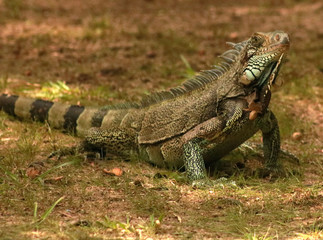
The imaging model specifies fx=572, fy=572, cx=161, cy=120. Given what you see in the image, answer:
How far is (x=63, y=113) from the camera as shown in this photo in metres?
6.60

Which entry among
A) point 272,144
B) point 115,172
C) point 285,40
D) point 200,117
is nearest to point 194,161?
point 200,117

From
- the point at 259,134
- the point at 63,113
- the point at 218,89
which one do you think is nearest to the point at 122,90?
the point at 63,113

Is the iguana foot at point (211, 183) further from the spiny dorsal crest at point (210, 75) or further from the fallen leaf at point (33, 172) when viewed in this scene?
the fallen leaf at point (33, 172)

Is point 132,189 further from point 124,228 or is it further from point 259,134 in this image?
point 259,134

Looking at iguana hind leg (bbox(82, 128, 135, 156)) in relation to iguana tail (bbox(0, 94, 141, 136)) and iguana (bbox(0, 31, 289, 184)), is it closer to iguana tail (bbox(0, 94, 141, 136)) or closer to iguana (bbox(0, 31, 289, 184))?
iguana (bbox(0, 31, 289, 184))

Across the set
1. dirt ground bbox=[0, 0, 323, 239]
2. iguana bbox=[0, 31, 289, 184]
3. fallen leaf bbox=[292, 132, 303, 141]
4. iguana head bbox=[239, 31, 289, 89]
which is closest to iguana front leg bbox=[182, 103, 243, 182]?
iguana bbox=[0, 31, 289, 184]

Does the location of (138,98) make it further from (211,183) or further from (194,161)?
(211,183)

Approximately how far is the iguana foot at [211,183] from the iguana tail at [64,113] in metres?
1.41

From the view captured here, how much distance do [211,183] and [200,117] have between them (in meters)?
0.72

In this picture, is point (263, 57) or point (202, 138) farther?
point (202, 138)

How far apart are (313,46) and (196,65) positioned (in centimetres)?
243

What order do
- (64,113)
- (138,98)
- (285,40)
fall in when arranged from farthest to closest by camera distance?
(138,98) → (64,113) → (285,40)

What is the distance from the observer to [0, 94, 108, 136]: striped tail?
6469mm

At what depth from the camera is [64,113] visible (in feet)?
21.6
